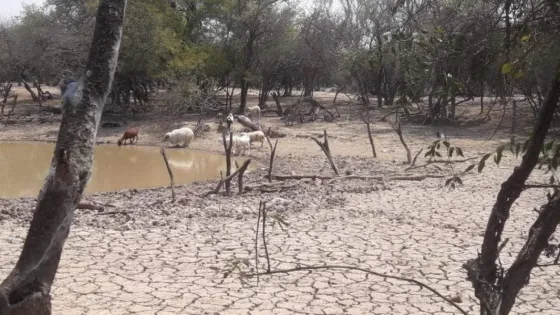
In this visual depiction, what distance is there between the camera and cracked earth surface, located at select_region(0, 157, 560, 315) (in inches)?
218

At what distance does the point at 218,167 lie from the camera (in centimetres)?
1814

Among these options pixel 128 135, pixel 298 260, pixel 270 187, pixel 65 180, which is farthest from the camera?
pixel 128 135

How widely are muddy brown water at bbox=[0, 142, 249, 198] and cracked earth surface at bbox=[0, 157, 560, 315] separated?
6441 millimetres

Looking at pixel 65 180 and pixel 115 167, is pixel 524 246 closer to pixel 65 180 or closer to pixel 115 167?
pixel 65 180

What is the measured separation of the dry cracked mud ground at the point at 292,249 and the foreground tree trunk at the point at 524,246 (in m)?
1.45

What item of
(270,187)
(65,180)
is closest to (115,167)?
(270,187)

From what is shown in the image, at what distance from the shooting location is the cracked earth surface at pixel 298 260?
18.1 feet

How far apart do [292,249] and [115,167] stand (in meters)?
12.1

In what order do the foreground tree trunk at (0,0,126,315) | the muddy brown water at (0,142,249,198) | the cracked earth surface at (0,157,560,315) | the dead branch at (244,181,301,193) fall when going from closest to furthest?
the foreground tree trunk at (0,0,126,315), the cracked earth surface at (0,157,560,315), the dead branch at (244,181,301,193), the muddy brown water at (0,142,249,198)

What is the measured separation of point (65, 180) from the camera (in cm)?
331

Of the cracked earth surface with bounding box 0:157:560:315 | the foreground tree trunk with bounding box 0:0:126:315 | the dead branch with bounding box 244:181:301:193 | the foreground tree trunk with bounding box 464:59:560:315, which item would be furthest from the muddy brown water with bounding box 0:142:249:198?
the foreground tree trunk with bounding box 464:59:560:315

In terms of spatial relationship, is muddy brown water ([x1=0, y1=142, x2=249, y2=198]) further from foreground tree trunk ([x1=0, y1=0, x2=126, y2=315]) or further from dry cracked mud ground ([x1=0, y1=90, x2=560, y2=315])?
foreground tree trunk ([x1=0, y1=0, x2=126, y2=315])

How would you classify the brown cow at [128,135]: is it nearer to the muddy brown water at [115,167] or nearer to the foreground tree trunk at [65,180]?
the muddy brown water at [115,167]

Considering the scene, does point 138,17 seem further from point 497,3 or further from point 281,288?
point 497,3
